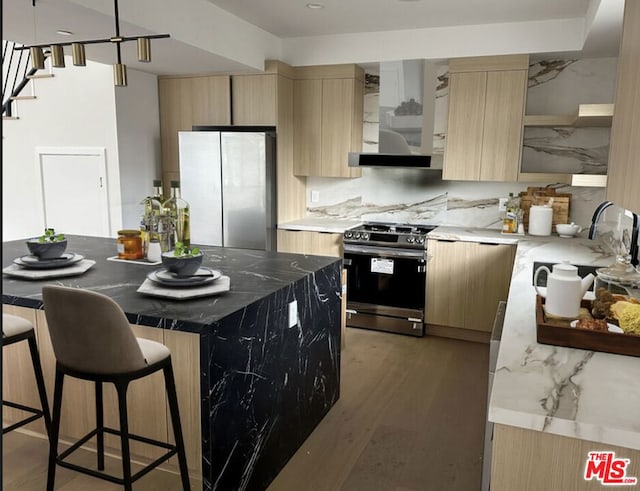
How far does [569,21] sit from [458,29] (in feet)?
2.78

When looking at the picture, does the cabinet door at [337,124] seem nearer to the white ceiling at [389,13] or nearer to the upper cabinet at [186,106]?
the white ceiling at [389,13]

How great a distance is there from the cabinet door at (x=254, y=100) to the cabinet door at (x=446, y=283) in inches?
72.6

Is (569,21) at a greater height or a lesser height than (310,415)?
greater

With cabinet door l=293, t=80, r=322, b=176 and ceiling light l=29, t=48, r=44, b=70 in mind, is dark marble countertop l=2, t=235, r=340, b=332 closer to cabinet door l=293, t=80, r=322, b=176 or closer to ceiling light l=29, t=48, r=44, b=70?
ceiling light l=29, t=48, r=44, b=70

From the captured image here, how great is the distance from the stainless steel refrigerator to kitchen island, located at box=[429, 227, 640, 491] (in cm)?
337

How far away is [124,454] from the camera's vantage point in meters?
1.93

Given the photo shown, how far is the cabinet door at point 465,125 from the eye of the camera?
4434 mm

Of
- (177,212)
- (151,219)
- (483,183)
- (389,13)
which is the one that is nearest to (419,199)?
(483,183)

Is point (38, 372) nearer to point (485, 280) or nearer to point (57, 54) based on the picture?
point (57, 54)

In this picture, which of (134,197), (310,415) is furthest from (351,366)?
(134,197)

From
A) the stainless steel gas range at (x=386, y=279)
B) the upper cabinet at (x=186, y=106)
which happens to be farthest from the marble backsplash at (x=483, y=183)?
the upper cabinet at (x=186, y=106)

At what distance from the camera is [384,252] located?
4.52 m

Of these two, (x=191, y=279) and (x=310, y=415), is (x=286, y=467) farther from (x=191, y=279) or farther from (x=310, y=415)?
(x=191, y=279)

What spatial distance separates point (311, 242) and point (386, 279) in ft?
2.54
